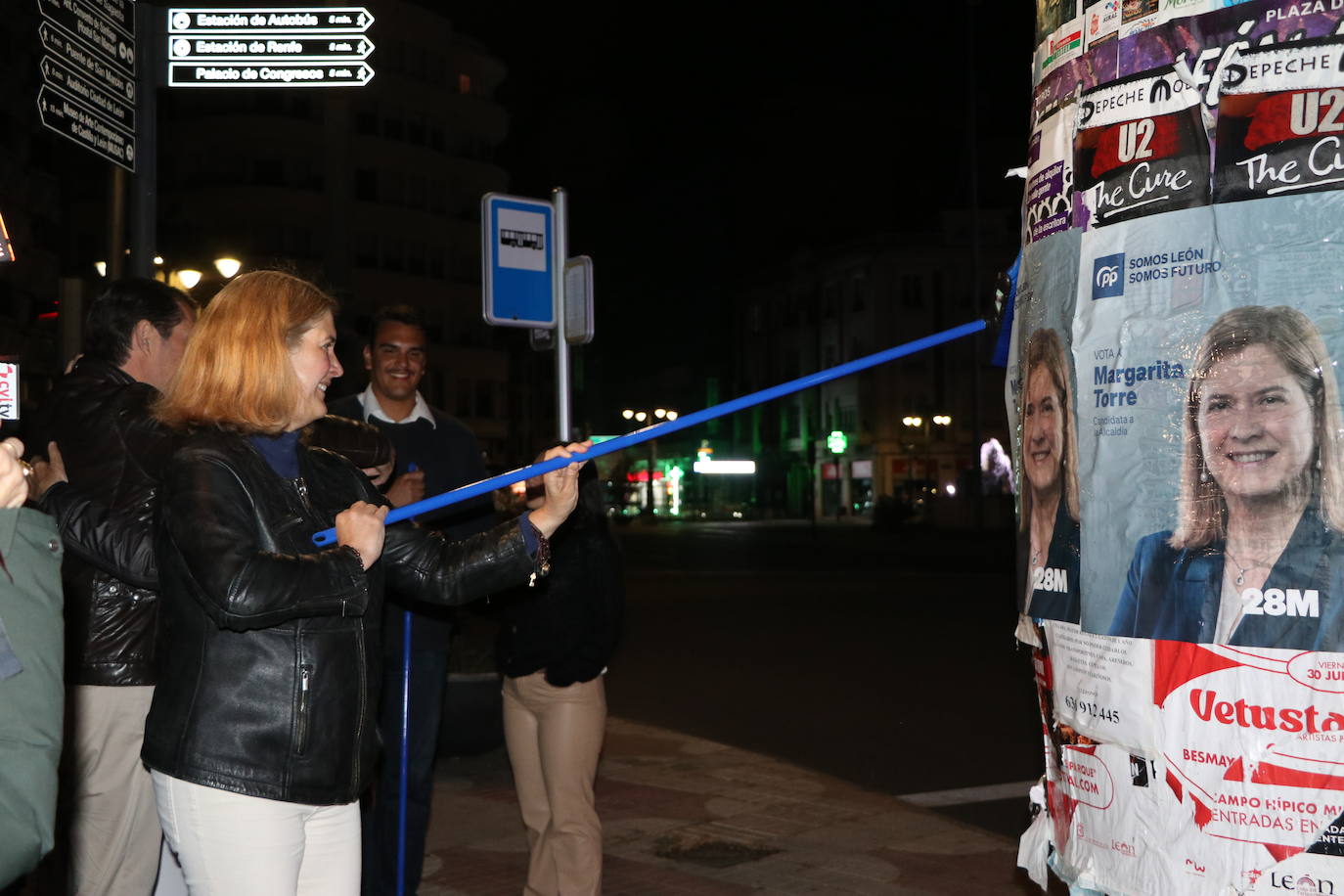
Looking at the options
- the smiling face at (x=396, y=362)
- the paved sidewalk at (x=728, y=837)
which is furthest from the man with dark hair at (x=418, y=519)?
the paved sidewalk at (x=728, y=837)

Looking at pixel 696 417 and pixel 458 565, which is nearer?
pixel 696 417

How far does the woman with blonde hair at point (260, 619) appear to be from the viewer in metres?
2.75

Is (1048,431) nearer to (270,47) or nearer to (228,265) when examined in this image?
(270,47)

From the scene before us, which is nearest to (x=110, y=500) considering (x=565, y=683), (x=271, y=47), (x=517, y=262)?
(x=565, y=683)

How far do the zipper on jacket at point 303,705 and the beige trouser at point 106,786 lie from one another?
1.20 metres

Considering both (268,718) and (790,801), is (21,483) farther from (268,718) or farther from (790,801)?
(790,801)

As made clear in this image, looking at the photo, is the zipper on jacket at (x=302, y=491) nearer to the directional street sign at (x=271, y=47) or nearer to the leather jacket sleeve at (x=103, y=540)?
the leather jacket sleeve at (x=103, y=540)

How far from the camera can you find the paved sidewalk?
5.55 metres

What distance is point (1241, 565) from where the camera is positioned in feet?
6.85

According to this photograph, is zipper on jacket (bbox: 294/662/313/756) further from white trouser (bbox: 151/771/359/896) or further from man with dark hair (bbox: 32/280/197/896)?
man with dark hair (bbox: 32/280/197/896)

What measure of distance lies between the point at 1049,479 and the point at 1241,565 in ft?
1.41

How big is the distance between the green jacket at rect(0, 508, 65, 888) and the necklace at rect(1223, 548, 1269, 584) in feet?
6.05

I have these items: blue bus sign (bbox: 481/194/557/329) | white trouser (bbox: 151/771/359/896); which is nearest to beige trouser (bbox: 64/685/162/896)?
white trouser (bbox: 151/771/359/896)

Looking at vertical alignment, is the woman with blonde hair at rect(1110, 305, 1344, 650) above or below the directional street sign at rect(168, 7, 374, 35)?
below
